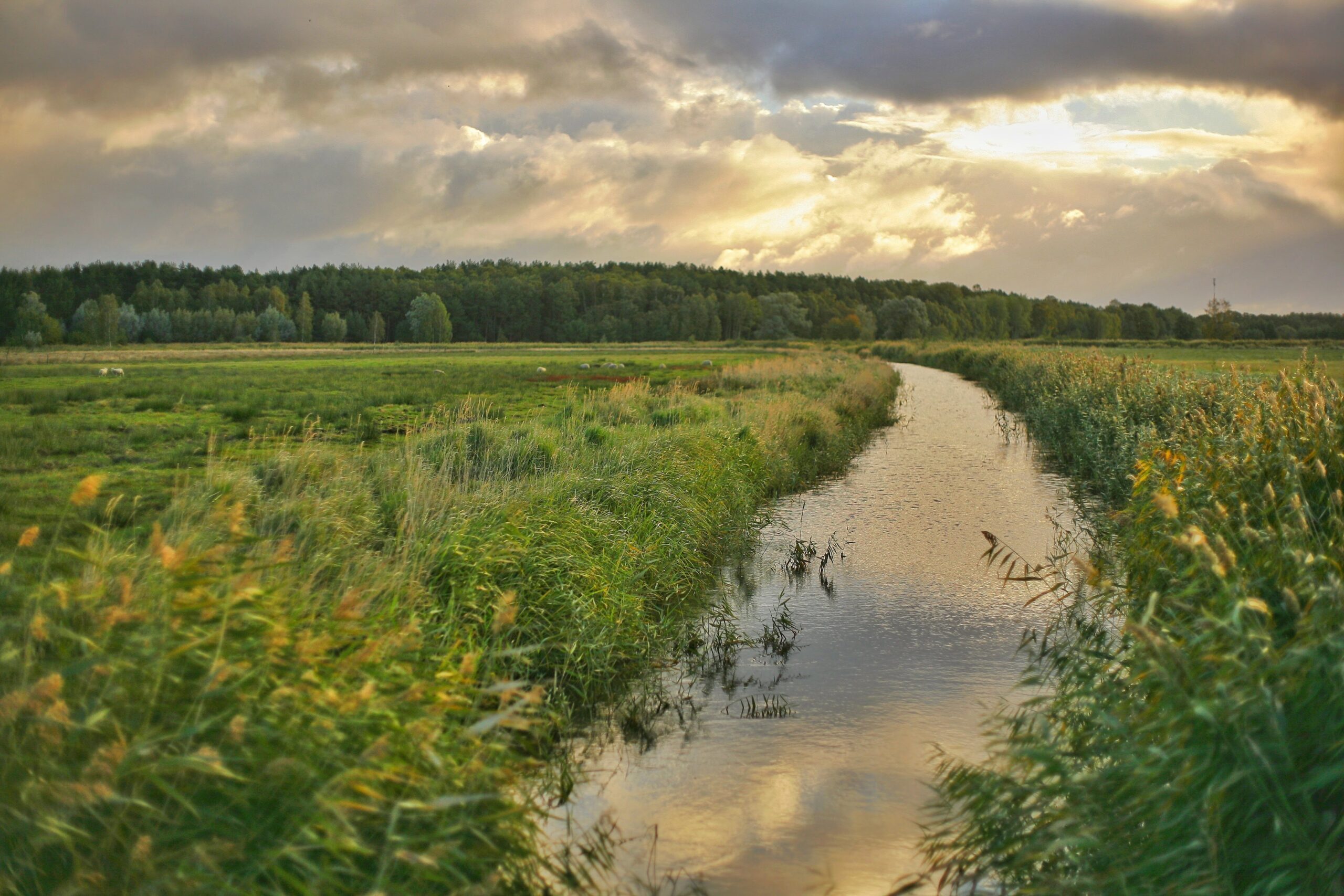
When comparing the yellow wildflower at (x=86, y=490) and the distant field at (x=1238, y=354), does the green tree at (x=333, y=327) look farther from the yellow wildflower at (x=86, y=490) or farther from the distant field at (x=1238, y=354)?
the yellow wildflower at (x=86, y=490)

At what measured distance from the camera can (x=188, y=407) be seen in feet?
84.2

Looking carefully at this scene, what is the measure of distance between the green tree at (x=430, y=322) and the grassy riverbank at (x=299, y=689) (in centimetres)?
12168

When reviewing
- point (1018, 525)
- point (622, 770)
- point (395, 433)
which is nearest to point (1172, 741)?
point (622, 770)

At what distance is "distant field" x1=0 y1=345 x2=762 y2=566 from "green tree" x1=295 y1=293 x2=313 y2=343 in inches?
2323

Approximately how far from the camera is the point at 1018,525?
13.1 meters

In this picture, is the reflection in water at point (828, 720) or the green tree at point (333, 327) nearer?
the reflection in water at point (828, 720)

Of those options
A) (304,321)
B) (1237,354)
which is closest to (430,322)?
(304,321)

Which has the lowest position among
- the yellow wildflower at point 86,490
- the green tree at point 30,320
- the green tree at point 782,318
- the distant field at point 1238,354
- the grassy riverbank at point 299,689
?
the grassy riverbank at point 299,689

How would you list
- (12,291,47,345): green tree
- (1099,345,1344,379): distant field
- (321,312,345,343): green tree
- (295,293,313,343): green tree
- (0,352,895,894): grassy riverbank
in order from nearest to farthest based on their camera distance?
(0,352,895,894): grassy riverbank → (1099,345,1344,379): distant field → (12,291,47,345): green tree → (295,293,313,343): green tree → (321,312,345,343): green tree

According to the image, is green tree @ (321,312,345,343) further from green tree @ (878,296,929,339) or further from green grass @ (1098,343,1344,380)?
green grass @ (1098,343,1344,380)

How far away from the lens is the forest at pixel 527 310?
10625 cm

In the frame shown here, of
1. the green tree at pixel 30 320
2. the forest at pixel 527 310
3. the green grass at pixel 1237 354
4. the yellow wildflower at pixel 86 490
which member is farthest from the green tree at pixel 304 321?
the yellow wildflower at pixel 86 490

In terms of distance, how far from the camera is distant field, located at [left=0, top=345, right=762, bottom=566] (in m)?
12.9

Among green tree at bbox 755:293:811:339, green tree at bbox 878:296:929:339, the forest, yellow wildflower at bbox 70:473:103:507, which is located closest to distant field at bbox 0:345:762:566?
yellow wildflower at bbox 70:473:103:507
